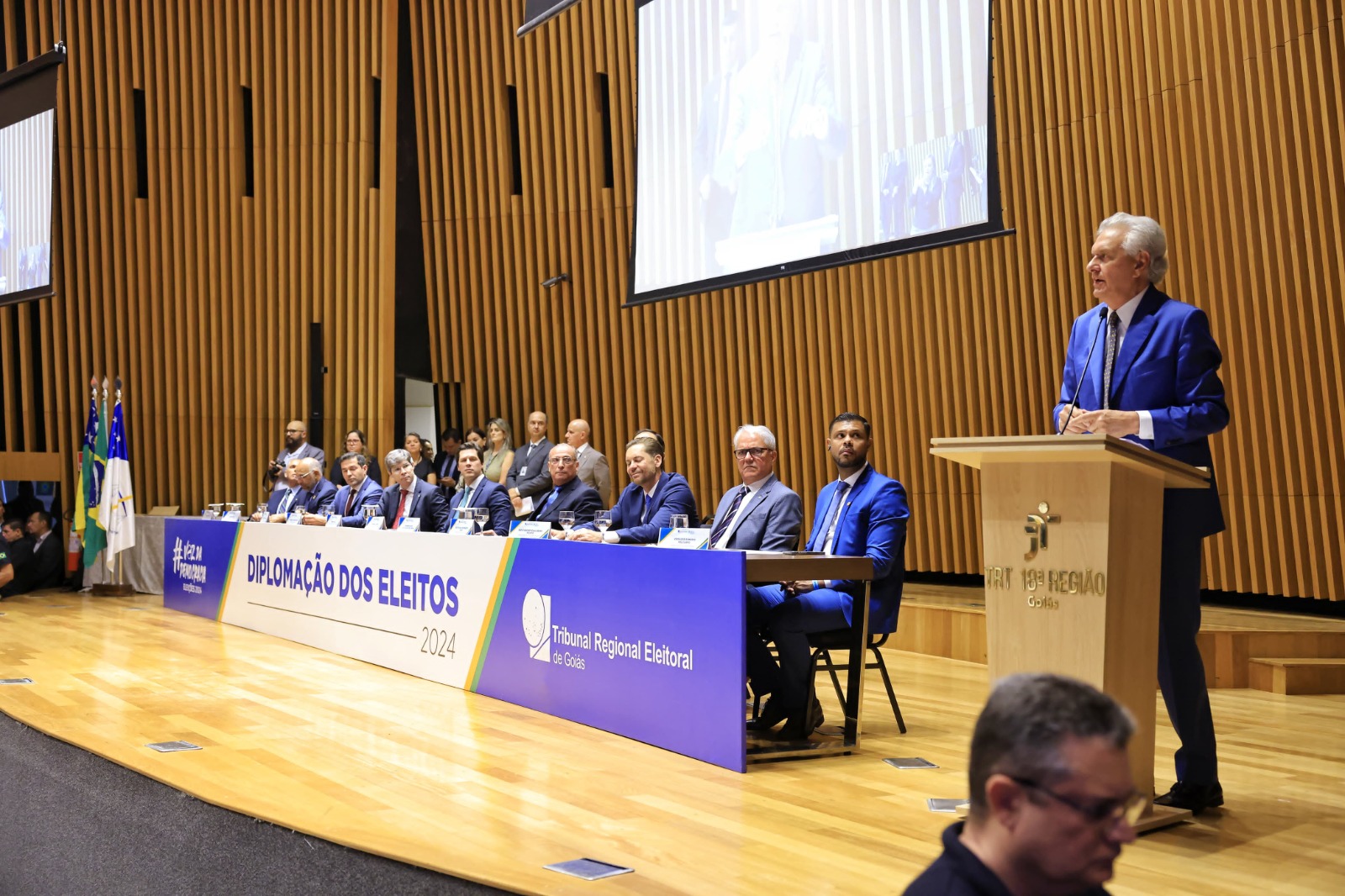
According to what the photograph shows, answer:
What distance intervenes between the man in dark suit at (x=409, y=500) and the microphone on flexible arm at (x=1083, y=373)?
3.87 meters

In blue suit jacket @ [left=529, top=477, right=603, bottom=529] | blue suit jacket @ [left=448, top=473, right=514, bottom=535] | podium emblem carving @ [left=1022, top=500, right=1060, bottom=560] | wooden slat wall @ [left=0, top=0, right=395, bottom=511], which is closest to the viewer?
podium emblem carving @ [left=1022, top=500, right=1060, bottom=560]

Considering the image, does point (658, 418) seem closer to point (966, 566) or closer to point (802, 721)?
point (966, 566)

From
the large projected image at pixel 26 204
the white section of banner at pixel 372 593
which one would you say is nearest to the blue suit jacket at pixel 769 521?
the white section of banner at pixel 372 593

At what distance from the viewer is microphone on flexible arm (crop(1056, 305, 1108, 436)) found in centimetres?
240

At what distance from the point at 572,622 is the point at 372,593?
5.94 feet

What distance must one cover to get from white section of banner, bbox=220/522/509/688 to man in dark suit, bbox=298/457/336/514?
1.83 feet

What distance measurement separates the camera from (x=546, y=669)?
13.3 feet

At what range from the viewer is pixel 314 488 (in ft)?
24.6

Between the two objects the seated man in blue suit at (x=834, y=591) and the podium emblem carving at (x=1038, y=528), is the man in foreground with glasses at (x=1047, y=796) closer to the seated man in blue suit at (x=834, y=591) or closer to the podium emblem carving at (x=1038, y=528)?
the podium emblem carving at (x=1038, y=528)

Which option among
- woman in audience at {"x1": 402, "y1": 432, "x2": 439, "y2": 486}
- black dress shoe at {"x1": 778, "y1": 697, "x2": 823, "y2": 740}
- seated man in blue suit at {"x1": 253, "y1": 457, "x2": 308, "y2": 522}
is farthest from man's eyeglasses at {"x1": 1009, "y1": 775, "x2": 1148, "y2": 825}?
woman in audience at {"x1": 402, "y1": 432, "x2": 439, "y2": 486}

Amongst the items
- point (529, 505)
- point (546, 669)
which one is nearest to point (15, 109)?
point (529, 505)

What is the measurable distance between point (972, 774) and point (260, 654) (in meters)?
5.31

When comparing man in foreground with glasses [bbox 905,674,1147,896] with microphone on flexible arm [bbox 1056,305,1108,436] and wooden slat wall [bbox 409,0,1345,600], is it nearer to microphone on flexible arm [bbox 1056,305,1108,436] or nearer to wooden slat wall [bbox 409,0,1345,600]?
microphone on flexible arm [bbox 1056,305,1108,436]

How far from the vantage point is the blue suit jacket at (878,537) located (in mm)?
3633
